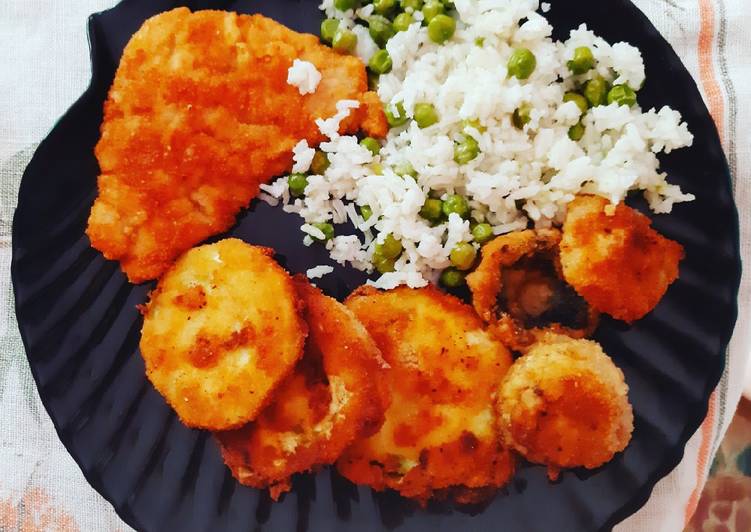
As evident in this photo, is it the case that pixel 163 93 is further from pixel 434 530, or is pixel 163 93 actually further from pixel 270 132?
pixel 434 530

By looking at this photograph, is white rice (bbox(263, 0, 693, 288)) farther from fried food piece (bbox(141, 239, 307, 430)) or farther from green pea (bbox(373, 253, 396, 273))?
fried food piece (bbox(141, 239, 307, 430))

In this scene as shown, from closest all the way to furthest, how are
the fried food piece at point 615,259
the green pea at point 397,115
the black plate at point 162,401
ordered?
the fried food piece at point 615,259 → the black plate at point 162,401 → the green pea at point 397,115

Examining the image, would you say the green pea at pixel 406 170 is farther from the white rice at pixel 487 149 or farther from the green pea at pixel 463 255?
the green pea at pixel 463 255

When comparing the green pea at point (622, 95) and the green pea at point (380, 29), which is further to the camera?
the green pea at point (380, 29)

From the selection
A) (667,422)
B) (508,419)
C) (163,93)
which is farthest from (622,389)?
(163,93)

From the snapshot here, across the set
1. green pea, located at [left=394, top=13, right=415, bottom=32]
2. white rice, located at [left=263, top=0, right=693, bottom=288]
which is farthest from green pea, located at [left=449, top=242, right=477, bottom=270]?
green pea, located at [left=394, top=13, right=415, bottom=32]

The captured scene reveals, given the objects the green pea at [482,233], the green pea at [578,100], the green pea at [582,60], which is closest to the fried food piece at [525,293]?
the green pea at [482,233]
